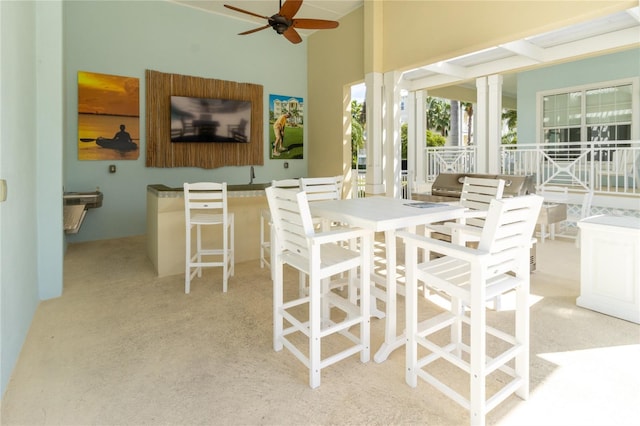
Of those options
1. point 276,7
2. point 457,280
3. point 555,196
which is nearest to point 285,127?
point 276,7

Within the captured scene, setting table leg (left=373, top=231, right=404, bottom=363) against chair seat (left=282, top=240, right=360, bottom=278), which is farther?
table leg (left=373, top=231, right=404, bottom=363)

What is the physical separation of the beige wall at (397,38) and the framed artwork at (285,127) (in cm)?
22

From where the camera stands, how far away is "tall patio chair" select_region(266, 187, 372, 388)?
193 cm

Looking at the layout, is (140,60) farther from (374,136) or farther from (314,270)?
(314,270)

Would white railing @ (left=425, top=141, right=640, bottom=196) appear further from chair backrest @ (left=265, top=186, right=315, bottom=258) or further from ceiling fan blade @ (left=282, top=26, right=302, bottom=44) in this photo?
chair backrest @ (left=265, top=186, right=315, bottom=258)

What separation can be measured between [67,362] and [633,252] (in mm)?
3883

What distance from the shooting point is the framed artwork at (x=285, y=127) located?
6.92m

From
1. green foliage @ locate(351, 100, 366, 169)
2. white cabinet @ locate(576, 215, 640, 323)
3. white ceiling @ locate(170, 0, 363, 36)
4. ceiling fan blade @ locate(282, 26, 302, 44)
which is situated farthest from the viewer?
green foliage @ locate(351, 100, 366, 169)

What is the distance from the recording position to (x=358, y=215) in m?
2.16

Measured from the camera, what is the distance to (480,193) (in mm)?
3133

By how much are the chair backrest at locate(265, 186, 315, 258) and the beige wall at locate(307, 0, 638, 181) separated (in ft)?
10.5

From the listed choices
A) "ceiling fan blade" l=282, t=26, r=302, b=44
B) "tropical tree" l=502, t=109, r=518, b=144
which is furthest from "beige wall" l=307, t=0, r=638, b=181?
"tropical tree" l=502, t=109, r=518, b=144

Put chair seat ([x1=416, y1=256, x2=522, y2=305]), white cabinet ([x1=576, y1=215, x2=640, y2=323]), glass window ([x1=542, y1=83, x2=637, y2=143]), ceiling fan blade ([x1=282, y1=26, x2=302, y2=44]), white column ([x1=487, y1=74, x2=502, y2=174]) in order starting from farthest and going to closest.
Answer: glass window ([x1=542, y1=83, x2=637, y2=143]) → white column ([x1=487, y1=74, x2=502, y2=174]) → ceiling fan blade ([x1=282, y1=26, x2=302, y2=44]) → white cabinet ([x1=576, y1=215, x2=640, y2=323]) → chair seat ([x1=416, y1=256, x2=522, y2=305])

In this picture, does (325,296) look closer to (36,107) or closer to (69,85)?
(36,107)
